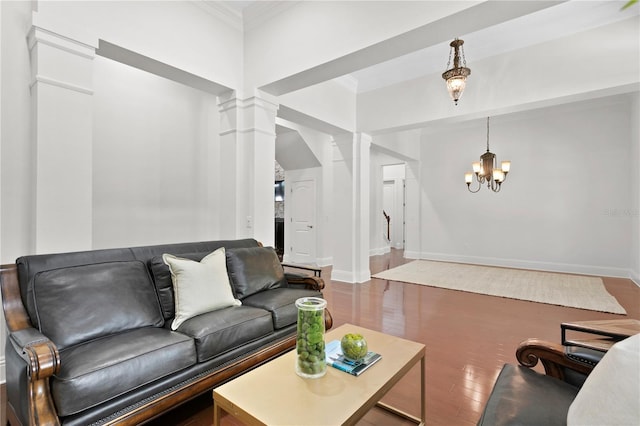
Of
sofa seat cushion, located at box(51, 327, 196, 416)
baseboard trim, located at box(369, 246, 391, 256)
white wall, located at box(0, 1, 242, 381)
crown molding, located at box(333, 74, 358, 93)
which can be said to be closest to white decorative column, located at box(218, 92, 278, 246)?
white wall, located at box(0, 1, 242, 381)

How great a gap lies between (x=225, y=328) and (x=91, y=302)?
761mm

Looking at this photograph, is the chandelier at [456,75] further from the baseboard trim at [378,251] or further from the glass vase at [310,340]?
the baseboard trim at [378,251]

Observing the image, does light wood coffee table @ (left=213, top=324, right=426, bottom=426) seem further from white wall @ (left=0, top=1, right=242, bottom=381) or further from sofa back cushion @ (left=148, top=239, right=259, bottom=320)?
white wall @ (left=0, top=1, right=242, bottom=381)

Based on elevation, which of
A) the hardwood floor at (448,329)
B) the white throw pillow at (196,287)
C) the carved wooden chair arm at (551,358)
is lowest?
the hardwood floor at (448,329)

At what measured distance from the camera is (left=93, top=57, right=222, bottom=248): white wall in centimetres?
338

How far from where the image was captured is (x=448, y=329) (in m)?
3.22

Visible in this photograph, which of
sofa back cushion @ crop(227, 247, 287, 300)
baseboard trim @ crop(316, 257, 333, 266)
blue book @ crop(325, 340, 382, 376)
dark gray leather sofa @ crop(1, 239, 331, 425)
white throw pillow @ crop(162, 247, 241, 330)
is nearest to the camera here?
dark gray leather sofa @ crop(1, 239, 331, 425)

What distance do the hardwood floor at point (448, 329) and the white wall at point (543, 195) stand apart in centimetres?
100

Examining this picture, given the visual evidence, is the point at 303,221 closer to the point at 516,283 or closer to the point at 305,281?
the point at 516,283

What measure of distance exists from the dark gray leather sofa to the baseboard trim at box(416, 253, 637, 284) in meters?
6.12

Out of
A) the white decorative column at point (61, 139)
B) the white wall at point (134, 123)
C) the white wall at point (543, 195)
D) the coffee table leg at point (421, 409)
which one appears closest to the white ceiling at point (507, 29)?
the white wall at point (134, 123)

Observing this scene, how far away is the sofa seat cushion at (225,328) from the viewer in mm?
1844

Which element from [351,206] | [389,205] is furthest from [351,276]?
[389,205]

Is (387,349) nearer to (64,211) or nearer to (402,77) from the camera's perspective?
(64,211)
